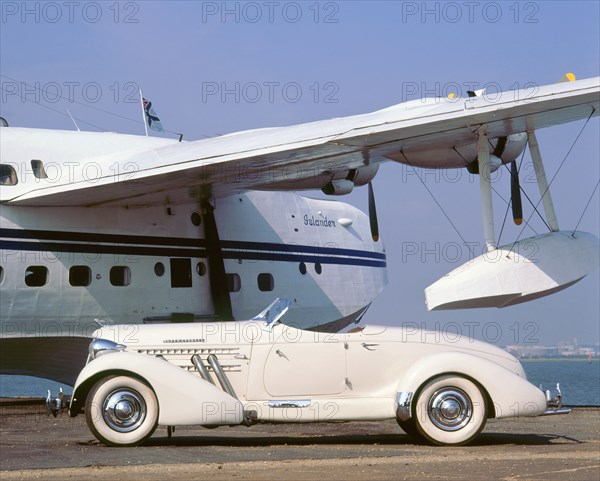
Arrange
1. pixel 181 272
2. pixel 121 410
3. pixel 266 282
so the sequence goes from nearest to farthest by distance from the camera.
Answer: pixel 121 410, pixel 181 272, pixel 266 282

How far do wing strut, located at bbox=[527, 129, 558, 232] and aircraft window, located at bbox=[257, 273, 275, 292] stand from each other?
673cm

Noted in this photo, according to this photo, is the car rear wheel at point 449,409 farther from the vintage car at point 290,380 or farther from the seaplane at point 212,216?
the seaplane at point 212,216

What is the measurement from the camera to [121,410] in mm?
10891

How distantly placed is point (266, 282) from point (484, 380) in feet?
34.9

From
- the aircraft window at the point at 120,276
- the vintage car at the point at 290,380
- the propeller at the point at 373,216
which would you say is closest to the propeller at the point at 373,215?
the propeller at the point at 373,216

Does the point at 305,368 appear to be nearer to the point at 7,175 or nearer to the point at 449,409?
the point at 449,409

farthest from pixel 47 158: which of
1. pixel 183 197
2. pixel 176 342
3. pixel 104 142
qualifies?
pixel 176 342

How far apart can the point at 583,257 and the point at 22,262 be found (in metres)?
8.83

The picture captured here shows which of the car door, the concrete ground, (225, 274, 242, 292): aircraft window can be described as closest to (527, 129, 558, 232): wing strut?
the concrete ground

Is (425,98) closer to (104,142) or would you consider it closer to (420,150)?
(420,150)

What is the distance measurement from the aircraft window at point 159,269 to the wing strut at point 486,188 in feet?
20.7

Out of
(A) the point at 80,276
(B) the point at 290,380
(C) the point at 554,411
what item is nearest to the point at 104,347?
(B) the point at 290,380

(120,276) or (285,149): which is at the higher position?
(285,149)

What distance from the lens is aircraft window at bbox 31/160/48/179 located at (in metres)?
17.6
